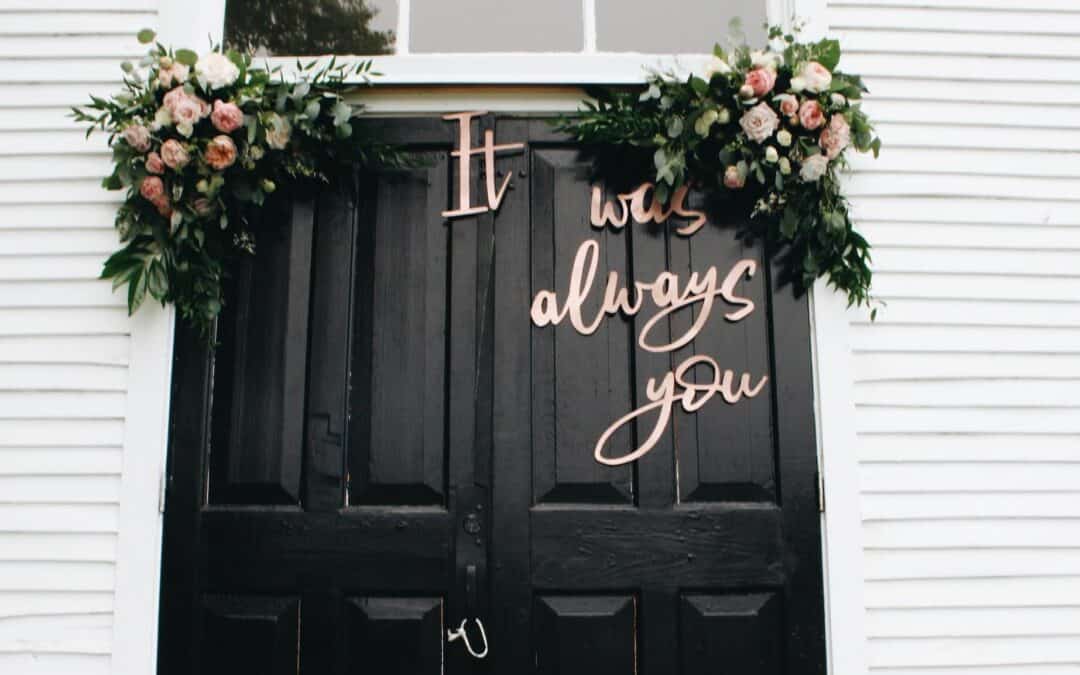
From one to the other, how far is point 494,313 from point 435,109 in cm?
74

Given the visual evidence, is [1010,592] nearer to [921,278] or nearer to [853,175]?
[921,278]

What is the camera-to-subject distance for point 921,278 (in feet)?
9.19

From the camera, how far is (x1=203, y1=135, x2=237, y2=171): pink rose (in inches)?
102

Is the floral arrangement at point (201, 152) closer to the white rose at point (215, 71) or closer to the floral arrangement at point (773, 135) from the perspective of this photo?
Answer: the white rose at point (215, 71)

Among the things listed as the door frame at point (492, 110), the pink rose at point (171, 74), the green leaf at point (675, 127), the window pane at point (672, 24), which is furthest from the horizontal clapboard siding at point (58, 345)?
the green leaf at point (675, 127)

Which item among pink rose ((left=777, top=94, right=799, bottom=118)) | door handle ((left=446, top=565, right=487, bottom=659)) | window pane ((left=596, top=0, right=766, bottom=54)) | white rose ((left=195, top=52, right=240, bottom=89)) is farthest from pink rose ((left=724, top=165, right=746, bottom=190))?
white rose ((left=195, top=52, right=240, bottom=89))

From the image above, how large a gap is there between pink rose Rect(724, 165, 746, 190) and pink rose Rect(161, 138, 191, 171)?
66.4 inches

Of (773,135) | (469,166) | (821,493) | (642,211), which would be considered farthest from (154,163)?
(821,493)

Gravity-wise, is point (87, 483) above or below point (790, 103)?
below

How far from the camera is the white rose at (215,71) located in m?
2.60

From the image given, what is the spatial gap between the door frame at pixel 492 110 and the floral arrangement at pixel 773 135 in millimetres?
130

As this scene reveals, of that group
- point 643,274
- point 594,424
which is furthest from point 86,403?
point 643,274

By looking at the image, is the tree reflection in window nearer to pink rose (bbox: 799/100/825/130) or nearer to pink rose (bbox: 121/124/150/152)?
pink rose (bbox: 121/124/150/152)

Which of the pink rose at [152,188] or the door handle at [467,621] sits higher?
the pink rose at [152,188]
